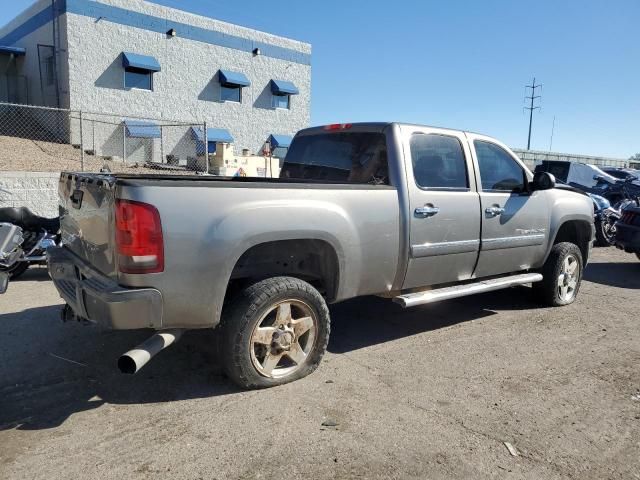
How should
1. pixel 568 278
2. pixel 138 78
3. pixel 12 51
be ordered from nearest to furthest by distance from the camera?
pixel 568 278, pixel 138 78, pixel 12 51

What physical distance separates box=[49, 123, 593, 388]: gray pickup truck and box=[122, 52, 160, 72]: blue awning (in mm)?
17899

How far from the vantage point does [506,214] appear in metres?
5.27

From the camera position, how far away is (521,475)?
2883 millimetres

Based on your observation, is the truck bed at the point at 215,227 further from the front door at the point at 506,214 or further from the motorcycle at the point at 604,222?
the motorcycle at the point at 604,222

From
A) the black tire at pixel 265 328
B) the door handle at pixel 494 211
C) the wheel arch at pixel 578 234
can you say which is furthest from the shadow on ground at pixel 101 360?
the wheel arch at pixel 578 234

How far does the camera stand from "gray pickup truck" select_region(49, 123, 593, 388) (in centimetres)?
321

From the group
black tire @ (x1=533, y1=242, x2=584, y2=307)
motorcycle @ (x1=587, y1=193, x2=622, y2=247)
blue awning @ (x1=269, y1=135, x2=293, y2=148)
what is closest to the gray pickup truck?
black tire @ (x1=533, y1=242, x2=584, y2=307)

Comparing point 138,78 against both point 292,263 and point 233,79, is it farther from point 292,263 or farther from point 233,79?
point 292,263

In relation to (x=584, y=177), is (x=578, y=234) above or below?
below

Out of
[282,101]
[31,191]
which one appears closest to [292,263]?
[31,191]

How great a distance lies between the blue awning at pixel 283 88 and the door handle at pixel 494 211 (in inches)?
884

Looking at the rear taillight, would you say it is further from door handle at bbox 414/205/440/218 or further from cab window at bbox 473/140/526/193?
cab window at bbox 473/140/526/193

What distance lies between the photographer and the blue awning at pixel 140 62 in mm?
21000

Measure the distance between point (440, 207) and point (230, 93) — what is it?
872 inches
